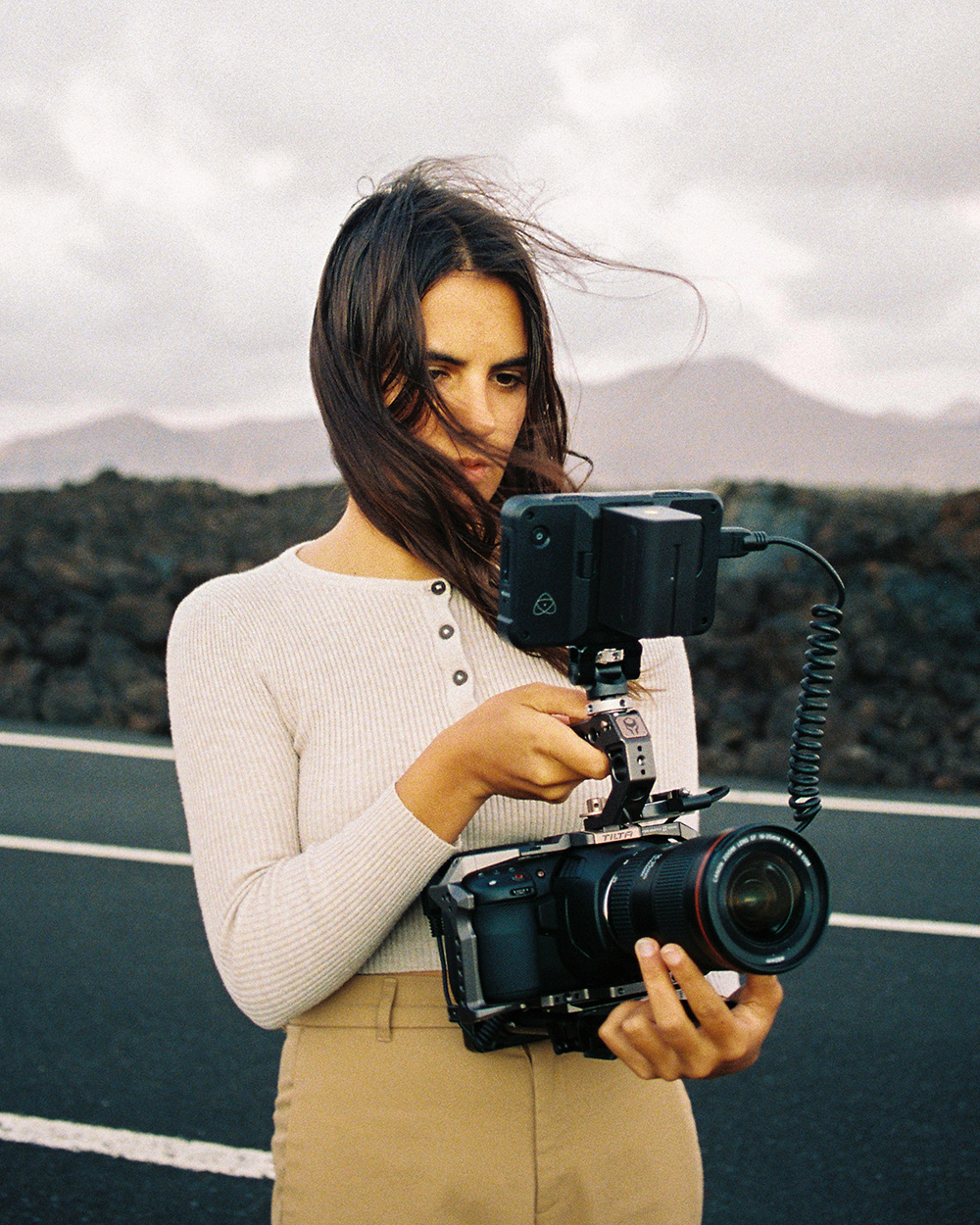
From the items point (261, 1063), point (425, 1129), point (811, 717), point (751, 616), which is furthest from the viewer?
point (751, 616)

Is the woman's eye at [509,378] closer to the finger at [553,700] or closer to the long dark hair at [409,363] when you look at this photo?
the long dark hair at [409,363]

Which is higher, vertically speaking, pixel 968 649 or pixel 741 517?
pixel 741 517

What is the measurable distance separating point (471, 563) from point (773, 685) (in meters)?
6.50

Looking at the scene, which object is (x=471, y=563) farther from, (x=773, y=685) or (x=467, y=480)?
(x=773, y=685)

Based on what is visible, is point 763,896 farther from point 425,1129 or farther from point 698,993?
point 425,1129

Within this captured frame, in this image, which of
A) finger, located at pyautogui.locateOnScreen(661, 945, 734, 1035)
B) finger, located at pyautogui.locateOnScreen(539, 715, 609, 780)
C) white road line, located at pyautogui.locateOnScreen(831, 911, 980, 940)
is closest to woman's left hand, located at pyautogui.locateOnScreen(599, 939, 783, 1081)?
finger, located at pyautogui.locateOnScreen(661, 945, 734, 1035)

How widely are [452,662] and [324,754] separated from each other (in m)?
0.18

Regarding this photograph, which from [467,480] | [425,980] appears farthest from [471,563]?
[425,980]

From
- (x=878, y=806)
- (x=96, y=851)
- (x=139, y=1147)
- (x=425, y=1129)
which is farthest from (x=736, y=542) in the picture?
(x=878, y=806)

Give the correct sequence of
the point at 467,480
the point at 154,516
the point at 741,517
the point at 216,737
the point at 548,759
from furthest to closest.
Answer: the point at 154,516 → the point at 741,517 → the point at 467,480 → the point at 216,737 → the point at 548,759

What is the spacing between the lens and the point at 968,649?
7.59m

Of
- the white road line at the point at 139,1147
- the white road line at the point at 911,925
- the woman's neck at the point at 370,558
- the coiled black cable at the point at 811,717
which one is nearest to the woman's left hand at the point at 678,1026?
the coiled black cable at the point at 811,717

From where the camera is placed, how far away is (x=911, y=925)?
4.49 meters

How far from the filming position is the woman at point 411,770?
1099mm
